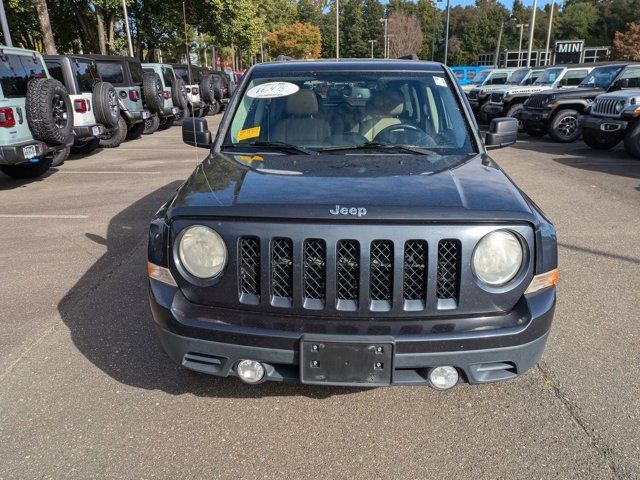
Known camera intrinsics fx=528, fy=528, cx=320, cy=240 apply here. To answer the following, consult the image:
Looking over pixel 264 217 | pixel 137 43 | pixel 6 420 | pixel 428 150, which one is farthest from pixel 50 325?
pixel 137 43

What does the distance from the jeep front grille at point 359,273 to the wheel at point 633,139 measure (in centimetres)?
1027

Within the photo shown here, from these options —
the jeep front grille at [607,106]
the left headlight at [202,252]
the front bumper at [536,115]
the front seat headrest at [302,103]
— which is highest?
the front seat headrest at [302,103]

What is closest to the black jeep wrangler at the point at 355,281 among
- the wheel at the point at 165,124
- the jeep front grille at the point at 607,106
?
the jeep front grille at the point at 607,106

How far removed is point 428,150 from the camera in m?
3.28

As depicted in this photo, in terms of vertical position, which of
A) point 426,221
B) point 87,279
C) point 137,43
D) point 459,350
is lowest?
point 87,279

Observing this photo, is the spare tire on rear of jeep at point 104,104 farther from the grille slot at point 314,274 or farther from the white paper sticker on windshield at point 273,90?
the grille slot at point 314,274

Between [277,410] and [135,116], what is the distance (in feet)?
42.0

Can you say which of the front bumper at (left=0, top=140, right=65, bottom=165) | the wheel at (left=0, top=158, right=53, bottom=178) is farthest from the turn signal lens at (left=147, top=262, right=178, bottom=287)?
the wheel at (left=0, top=158, right=53, bottom=178)

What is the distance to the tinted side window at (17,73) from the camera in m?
7.70

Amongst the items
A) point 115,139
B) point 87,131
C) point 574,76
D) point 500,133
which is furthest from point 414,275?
point 574,76

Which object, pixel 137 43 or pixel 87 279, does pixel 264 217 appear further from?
pixel 137 43

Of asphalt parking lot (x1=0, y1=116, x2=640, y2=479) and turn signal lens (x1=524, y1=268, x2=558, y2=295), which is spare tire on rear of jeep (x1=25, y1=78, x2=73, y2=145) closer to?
asphalt parking lot (x1=0, y1=116, x2=640, y2=479)

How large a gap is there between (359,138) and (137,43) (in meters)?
31.2

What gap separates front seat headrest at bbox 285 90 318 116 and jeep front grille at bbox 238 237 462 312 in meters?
1.54
